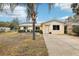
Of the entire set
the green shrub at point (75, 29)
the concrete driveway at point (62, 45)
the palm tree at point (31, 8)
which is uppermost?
the palm tree at point (31, 8)

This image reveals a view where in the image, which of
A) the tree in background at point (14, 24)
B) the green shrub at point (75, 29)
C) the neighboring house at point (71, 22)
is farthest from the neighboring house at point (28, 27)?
the green shrub at point (75, 29)

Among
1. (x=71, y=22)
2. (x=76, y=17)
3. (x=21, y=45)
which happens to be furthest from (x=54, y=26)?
(x=21, y=45)

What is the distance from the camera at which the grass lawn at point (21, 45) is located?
22.8 ft

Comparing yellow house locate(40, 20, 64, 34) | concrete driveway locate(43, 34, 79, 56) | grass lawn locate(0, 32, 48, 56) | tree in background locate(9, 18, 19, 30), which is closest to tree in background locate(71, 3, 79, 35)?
concrete driveway locate(43, 34, 79, 56)

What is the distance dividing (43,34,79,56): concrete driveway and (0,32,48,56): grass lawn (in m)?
0.12

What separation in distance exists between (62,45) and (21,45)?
2.75 ft

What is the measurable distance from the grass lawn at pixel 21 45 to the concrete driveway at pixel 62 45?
0.12 m

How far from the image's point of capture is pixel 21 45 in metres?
7.03

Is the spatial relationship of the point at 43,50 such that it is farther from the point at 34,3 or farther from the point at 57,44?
the point at 34,3

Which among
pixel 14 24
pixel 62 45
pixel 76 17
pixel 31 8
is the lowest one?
pixel 62 45

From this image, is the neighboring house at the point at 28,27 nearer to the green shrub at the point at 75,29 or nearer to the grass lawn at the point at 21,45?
the grass lawn at the point at 21,45

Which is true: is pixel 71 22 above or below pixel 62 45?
above

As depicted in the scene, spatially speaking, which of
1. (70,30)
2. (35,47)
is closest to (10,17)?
(35,47)

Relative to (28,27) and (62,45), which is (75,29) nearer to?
(62,45)
